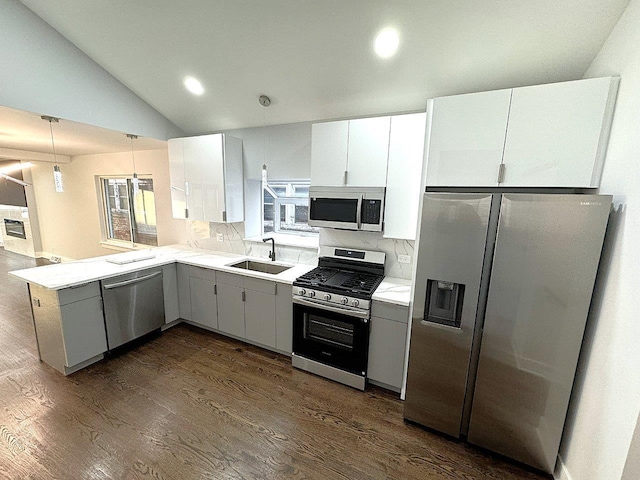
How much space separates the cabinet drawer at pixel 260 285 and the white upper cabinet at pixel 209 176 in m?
0.86

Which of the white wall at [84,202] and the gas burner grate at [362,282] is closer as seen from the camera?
the gas burner grate at [362,282]

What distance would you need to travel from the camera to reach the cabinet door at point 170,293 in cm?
319

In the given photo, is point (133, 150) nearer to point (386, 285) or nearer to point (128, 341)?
point (128, 341)

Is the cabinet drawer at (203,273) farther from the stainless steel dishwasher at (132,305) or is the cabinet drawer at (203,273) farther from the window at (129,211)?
the window at (129,211)

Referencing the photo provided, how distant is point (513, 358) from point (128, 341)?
137 inches

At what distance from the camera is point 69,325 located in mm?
2393

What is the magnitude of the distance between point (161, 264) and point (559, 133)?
3727mm

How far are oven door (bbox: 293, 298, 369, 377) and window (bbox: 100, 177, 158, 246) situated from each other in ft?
10.6

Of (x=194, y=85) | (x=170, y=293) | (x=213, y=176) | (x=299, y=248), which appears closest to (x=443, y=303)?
(x=299, y=248)

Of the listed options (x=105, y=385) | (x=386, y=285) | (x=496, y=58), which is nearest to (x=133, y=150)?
(x=105, y=385)

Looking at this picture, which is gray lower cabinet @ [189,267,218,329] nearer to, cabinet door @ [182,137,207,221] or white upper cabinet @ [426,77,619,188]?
cabinet door @ [182,137,207,221]

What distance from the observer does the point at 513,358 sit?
1.70 m

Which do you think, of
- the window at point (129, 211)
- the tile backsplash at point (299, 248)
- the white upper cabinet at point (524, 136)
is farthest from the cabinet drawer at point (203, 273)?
the white upper cabinet at point (524, 136)

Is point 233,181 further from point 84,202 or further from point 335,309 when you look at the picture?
point 84,202
